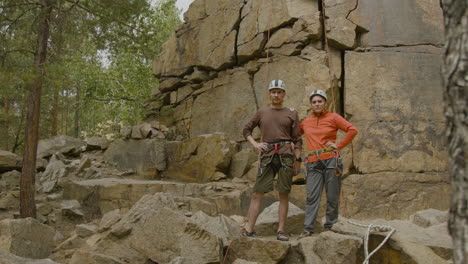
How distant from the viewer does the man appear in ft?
16.2

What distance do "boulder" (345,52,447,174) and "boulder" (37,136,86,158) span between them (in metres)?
9.14

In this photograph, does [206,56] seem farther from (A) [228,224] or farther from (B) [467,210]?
(B) [467,210]

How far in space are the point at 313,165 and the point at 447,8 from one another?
131 inches

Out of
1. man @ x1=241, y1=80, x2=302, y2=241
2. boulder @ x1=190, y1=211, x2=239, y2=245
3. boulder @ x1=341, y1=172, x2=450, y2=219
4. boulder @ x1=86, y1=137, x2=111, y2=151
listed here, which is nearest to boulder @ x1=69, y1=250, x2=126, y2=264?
boulder @ x1=190, y1=211, x2=239, y2=245

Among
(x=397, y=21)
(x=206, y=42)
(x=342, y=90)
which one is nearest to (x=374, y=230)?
(x=342, y=90)

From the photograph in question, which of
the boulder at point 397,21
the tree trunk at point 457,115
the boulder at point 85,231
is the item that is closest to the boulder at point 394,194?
the boulder at point 397,21

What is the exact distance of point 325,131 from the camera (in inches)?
193

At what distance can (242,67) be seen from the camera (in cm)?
1079

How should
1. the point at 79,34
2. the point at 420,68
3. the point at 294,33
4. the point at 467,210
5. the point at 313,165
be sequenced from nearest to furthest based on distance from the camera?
the point at 467,210 → the point at 313,165 → the point at 420,68 → the point at 294,33 → the point at 79,34

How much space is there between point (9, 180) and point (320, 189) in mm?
9957

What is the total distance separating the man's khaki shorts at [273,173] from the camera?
493cm

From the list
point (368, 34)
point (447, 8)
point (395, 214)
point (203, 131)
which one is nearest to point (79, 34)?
point (203, 131)

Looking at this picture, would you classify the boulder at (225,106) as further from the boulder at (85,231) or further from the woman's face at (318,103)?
the woman's face at (318,103)

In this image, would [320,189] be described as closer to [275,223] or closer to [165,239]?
[275,223]
